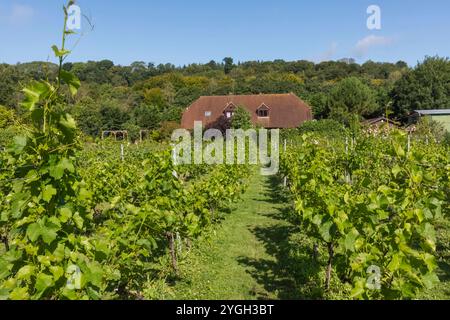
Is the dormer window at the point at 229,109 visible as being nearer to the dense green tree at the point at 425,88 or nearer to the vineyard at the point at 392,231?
the dense green tree at the point at 425,88

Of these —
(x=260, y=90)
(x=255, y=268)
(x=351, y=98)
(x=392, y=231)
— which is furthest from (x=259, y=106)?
(x=392, y=231)

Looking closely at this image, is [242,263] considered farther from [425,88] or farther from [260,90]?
[260,90]

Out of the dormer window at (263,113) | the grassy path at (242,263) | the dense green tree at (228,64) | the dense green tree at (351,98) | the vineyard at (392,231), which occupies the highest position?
the dense green tree at (228,64)

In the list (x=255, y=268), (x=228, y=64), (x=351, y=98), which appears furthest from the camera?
(x=228, y=64)

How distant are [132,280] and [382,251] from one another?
9.46 ft

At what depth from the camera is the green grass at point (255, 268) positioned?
5055mm

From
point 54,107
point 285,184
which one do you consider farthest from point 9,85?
point 54,107

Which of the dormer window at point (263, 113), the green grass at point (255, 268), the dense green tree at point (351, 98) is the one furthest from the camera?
the dense green tree at point (351, 98)

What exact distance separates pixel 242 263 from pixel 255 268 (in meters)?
0.30

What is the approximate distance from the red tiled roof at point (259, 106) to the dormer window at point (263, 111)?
11.0 inches

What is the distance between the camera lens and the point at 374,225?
384cm

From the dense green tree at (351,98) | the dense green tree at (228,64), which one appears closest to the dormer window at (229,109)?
the dense green tree at (351,98)

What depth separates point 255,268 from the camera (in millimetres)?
6004

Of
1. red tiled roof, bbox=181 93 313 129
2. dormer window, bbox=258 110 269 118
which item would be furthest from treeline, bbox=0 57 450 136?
dormer window, bbox=258 110 269 118
